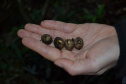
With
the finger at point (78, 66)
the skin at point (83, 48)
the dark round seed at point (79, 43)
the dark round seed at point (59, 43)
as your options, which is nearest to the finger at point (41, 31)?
the skin at point (83, 48)

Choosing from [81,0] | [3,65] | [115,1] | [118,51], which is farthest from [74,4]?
[118,51]

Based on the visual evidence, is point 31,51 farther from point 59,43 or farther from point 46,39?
point 59,43

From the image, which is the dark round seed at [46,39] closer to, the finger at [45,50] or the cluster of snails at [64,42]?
the cluster of snails at [64,42]

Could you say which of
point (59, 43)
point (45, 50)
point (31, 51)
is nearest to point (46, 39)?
point (59, 43)

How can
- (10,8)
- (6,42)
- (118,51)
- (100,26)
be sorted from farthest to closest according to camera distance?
(10,8) < (6,42) < (100,26) < (118,51)

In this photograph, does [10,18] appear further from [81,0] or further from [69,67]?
[69,67]
